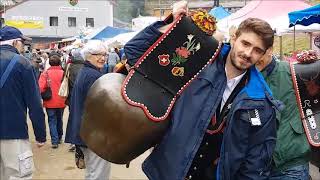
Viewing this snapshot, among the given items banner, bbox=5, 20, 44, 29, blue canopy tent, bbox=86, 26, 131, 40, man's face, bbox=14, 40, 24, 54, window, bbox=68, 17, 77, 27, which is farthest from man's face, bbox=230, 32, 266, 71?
window, bbox=68, 17, 77, 27

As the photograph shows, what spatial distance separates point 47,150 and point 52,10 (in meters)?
57.3

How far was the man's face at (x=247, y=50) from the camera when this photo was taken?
7.64ft

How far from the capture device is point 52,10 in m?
62.2

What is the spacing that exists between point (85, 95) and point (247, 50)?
276 cm

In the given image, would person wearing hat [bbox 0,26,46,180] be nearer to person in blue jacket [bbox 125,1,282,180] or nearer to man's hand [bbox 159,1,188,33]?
person in blue jacket [bbox 125,1,282,180]

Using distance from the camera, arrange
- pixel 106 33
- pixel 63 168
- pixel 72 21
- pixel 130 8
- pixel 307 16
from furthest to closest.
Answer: pixel 130 8, pixel 72 21, pixel 106 33, pixel 307 16, pixel 63 168

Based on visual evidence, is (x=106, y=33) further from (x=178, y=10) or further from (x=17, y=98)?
(x=178, y=10)

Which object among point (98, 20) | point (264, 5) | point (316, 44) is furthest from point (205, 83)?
point (98, 20)

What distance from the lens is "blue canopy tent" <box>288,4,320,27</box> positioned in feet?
25.5

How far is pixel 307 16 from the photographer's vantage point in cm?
791

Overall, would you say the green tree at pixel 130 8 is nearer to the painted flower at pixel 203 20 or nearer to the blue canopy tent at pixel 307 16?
the blue canopy tent at pixel 307 16

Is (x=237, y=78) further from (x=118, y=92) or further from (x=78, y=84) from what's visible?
A: (x=78, y=84)

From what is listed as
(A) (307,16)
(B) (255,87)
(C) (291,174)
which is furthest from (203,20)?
(A) (307,16)

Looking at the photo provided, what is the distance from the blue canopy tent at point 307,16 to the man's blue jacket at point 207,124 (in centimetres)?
597
